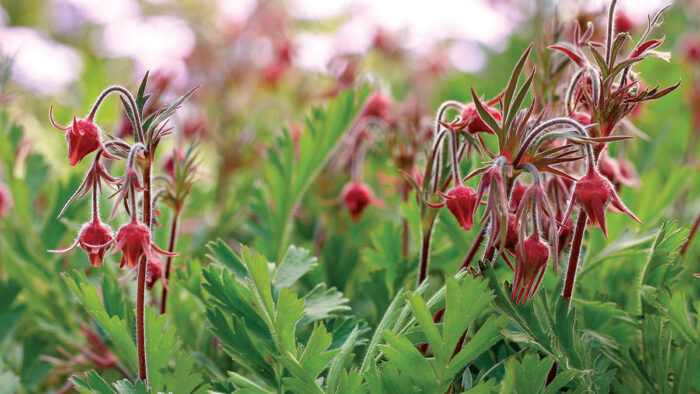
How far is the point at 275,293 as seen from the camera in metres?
1.11

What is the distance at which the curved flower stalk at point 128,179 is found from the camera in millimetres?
894

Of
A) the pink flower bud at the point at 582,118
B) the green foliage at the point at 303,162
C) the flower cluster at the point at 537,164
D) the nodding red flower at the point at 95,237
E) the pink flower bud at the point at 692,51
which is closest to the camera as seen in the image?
the flower cluster at the point at 537,164

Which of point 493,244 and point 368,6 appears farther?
point 368,6

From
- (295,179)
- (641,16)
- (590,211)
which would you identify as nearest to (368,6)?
(641,16)

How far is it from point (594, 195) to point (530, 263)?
0.13 m

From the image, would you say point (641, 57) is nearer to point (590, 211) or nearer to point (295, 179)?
point (590, 211)

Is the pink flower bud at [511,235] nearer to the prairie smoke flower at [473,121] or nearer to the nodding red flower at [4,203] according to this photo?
the prairie smoke flower at [473,121]

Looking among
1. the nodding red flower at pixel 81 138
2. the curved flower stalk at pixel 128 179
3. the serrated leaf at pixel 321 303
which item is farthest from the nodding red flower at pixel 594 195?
the nodding red flower at pixel 81 138

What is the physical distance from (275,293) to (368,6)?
10.6 feet

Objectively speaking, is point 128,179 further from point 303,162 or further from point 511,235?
point 303,162

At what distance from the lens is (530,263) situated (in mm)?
868

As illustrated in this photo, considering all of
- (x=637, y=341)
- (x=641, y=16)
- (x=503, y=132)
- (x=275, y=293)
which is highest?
(x=641, y=16)

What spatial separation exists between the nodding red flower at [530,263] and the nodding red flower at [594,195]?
8 cm

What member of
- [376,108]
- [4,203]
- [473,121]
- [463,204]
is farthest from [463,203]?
[4,203]
